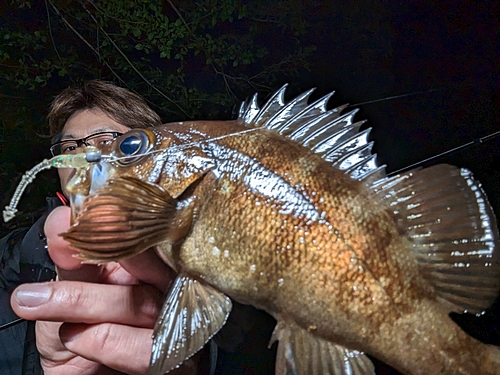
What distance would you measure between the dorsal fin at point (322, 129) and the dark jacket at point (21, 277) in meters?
0.63

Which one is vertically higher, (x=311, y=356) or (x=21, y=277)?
(x=21, y=277)

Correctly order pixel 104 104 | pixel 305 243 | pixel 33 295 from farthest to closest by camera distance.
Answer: pixel 104 104 → pixel 33 295 → pixel 305 243

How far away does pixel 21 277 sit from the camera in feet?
3.35

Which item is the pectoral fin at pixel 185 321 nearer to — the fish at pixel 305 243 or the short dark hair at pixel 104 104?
the fish at pixel 305 243

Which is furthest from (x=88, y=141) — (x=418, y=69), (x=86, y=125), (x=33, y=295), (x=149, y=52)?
(x=418, y=69)

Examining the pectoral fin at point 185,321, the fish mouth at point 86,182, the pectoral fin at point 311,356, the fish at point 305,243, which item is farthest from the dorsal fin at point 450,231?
the fish mouth at point 86,182

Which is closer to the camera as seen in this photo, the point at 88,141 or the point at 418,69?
the point at 88,141

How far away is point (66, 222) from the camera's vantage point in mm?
475

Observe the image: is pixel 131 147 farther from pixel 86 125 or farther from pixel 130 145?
pixel 86 125

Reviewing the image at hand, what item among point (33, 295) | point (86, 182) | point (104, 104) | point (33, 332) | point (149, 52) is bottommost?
point (33, 332)

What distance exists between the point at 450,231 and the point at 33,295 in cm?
61

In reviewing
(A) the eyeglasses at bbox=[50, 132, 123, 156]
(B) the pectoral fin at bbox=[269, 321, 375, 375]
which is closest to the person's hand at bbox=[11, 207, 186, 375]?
(B) the pectoral fin at bbox=[269, 321, 375, 375]

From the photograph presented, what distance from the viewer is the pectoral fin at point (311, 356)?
1.36ft

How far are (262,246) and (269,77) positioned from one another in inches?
38.0
